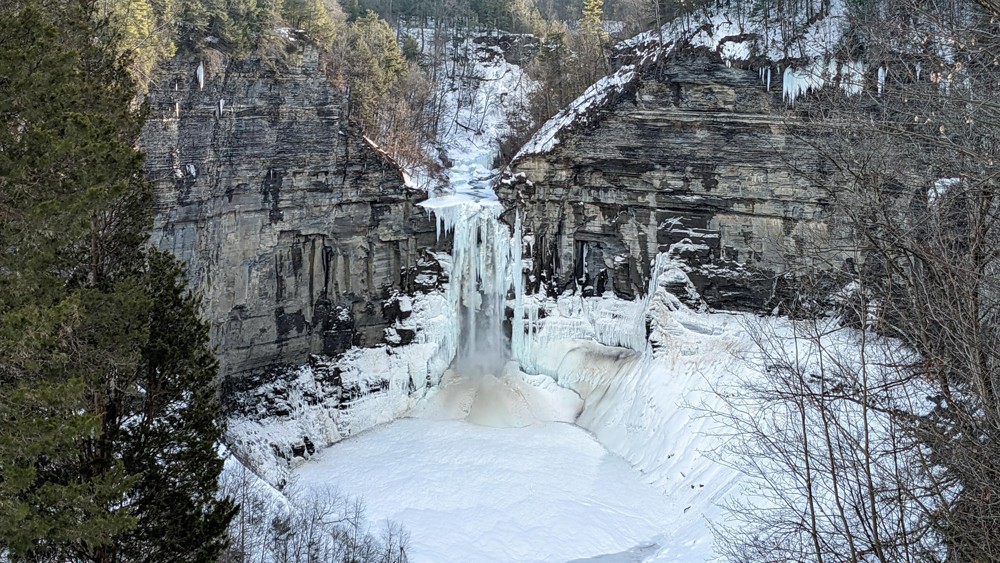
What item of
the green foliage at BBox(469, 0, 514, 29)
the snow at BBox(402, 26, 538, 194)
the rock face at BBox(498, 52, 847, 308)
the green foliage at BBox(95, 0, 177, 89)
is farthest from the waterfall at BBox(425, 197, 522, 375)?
the green foliage at BBox(469, 0, 514, 29)

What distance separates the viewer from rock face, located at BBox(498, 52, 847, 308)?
22797 mm

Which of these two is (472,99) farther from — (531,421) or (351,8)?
(531,421)

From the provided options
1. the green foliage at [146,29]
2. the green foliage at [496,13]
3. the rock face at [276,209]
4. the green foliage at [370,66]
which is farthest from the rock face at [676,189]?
the green foliage at [496,13]

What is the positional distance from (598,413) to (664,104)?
9.74 meters

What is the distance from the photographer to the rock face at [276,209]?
2183 cm

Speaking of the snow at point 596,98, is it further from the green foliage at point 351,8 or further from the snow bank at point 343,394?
the green foliage at point 351,8

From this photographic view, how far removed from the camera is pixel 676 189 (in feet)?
79.4

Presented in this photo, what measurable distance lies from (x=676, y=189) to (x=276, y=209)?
41.1 feet

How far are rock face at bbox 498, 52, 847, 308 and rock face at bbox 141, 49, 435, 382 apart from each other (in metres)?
4.67

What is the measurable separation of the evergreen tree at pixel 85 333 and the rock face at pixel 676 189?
17.2 meters

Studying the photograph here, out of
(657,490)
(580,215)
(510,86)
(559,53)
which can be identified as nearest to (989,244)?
(657,490)

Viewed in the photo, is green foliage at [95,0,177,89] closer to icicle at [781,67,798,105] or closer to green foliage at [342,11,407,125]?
green foliage at [342,11,407,125]

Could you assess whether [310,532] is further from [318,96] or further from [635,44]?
[635,44]

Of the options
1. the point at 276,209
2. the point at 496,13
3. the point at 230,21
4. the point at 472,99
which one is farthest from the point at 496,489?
the point at 496,13
